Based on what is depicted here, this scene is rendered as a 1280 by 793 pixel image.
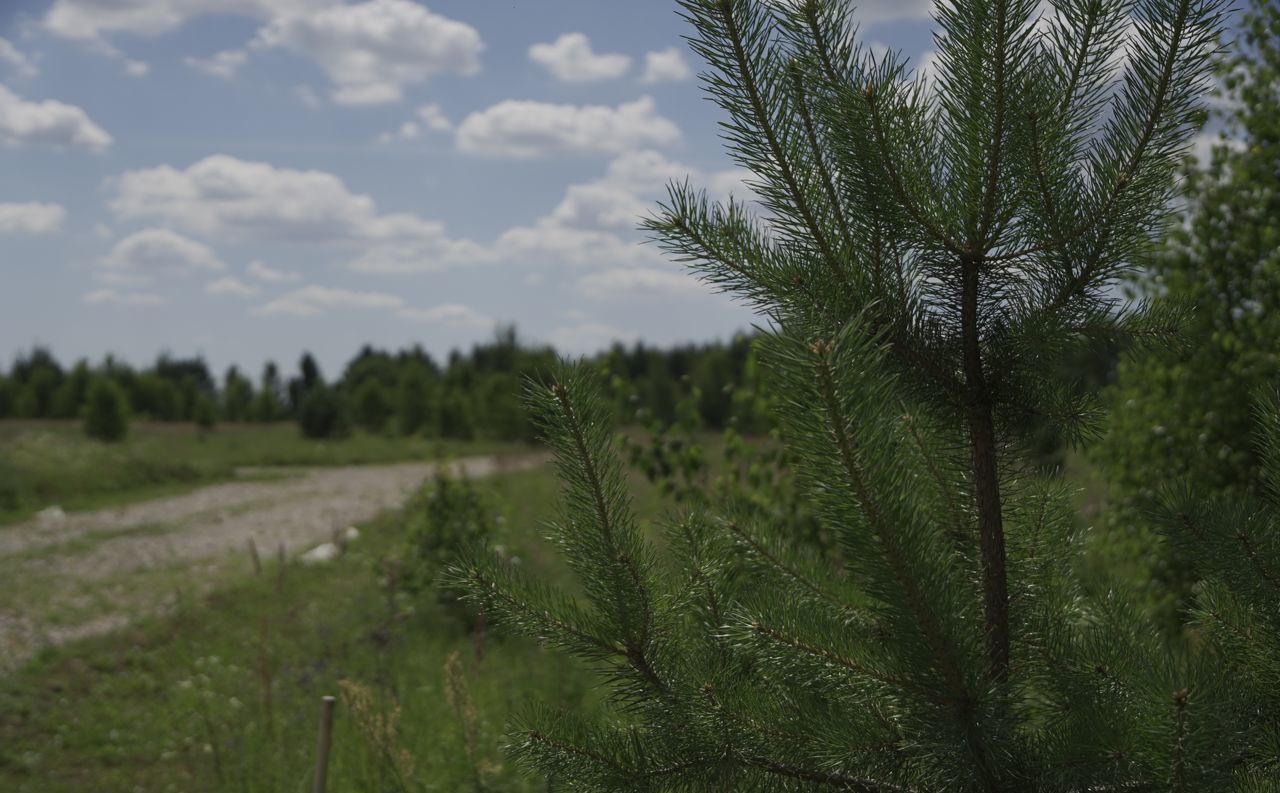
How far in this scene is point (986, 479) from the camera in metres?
1.86

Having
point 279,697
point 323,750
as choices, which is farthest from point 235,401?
point 323,750

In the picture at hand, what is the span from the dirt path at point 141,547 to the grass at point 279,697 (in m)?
0.95

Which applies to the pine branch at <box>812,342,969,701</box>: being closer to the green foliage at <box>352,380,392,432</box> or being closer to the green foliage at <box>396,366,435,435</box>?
the green foliage at <box>396,366,435,435</box>

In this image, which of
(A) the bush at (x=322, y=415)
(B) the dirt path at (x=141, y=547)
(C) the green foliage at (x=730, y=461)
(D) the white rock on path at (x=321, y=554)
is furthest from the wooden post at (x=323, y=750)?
(A) the bush at (x=322, y=415)

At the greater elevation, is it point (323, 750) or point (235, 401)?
point (235, 401)

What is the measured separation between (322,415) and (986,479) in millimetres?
45439

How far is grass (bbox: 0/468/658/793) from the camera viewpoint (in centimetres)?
539

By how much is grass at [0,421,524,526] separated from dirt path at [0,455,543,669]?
1.25 metres

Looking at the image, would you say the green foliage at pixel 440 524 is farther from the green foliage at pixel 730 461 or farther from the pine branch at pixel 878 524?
the pine branch at pixel 878 524

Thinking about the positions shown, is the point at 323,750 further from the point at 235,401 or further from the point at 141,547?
the point at 235,401

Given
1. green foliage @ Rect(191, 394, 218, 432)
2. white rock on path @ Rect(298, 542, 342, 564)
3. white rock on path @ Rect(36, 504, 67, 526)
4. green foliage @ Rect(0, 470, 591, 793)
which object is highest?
green foliage @ Rect(191, 394, 218, 432)

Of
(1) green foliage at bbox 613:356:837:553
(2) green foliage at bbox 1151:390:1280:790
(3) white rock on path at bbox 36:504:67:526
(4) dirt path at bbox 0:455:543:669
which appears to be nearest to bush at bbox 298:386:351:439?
(4) dirt path at bbox 0:455:543:669

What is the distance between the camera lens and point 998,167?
5.89 ft

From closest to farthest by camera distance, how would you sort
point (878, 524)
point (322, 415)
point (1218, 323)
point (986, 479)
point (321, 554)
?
point (878, 524) → point (986, 479) → point (1218, 323) → point (321, 554) → point (322, 415)
